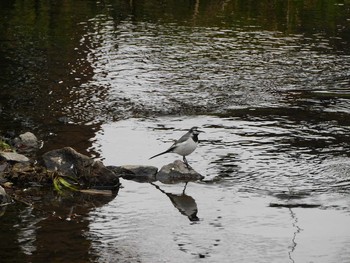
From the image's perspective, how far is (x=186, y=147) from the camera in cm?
1232

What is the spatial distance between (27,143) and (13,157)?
1088 millimetres

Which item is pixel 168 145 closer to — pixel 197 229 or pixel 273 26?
pixel 197 229

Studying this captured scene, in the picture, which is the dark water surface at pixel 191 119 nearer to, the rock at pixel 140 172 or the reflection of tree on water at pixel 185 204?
the reflection of tree on water at pixel 185 204

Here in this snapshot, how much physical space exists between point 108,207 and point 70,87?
22.9ft

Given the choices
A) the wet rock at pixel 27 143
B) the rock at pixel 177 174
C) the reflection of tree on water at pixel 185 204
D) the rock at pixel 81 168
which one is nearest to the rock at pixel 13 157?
the rock at pixel 81 168

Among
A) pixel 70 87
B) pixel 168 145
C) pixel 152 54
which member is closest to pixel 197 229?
pixel 168 145

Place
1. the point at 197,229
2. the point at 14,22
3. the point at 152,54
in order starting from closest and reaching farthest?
1. the point at 197,229
2. the point at 152,54
3. the point at 14,22

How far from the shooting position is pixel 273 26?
83.5 feet

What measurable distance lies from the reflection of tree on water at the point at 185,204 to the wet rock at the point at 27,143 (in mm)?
2650

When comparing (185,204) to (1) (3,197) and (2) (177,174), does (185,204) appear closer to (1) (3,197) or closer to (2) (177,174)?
(2) (177,174)

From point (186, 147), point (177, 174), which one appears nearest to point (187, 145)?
point (186, 147)

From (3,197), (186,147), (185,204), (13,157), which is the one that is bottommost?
(185,204)

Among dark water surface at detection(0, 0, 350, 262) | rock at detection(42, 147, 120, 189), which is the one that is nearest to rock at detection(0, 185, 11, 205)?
dark water surface at detection(0, 0, 350, 262)

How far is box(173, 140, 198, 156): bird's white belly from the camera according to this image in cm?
1229
